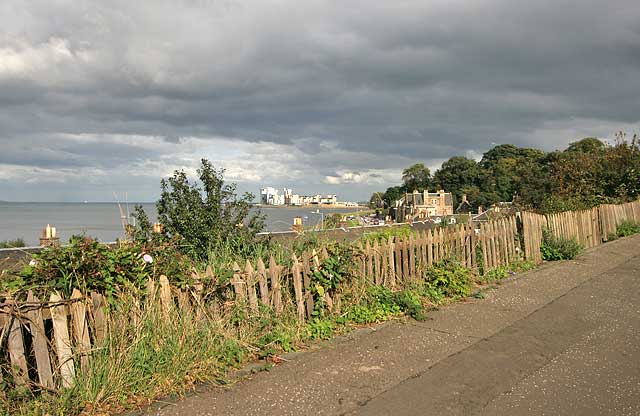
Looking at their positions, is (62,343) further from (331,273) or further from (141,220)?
(141,220)

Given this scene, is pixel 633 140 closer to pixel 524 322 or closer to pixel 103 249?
pixel 524 322

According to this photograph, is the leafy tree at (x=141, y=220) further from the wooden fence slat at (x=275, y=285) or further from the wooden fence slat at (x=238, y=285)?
the wooden fence slat at (x=275, y=285)

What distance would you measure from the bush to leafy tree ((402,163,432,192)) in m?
121

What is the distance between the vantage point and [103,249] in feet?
15.4

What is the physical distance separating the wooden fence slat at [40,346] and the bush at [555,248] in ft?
37.6

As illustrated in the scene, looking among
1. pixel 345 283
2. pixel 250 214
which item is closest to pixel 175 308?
pixel 345 283

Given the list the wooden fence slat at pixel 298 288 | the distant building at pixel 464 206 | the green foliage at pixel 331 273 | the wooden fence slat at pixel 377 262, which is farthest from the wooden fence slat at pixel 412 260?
the distant building at pixel 464 206

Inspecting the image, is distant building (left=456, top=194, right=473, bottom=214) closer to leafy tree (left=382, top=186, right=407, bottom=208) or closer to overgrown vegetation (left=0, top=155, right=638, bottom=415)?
leafy tree (left=382, top=186, right=407, bottom=208)

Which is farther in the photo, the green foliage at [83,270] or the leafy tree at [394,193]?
the leafy tree at [394,193]

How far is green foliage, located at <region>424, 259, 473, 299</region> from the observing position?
27.2ft

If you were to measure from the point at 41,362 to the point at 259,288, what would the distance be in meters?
2.44

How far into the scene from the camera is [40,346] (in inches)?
159

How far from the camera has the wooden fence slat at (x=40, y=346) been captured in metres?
4.00

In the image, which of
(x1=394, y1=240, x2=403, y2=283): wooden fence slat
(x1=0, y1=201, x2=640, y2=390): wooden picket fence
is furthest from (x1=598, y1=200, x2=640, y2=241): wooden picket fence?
(x1=394, y1=240, x2=403, y2=283): wooden fence slat
